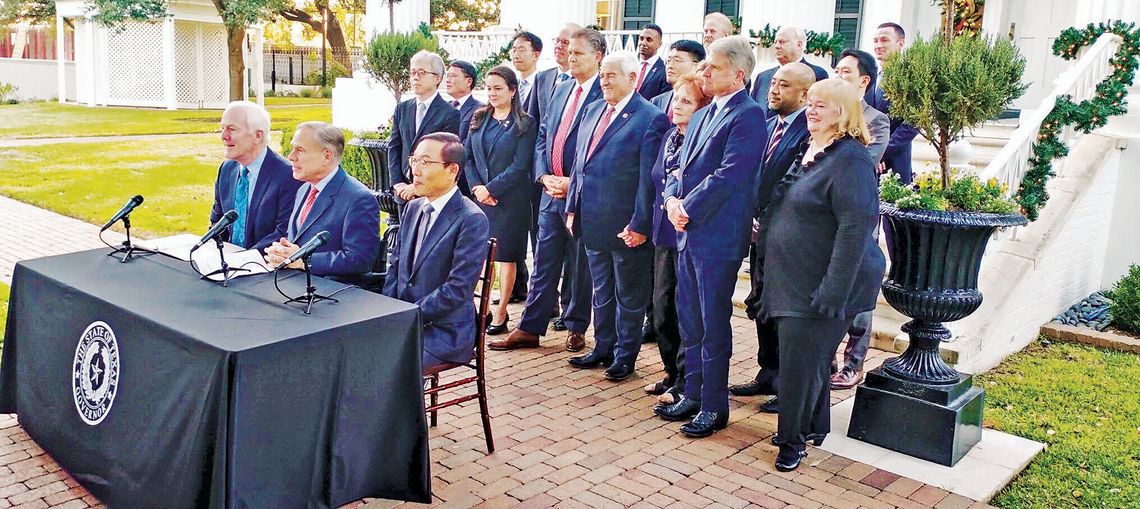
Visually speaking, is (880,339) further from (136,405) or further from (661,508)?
(136,405)

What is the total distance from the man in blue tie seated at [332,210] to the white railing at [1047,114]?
385cm

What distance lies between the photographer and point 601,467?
15.1 feet

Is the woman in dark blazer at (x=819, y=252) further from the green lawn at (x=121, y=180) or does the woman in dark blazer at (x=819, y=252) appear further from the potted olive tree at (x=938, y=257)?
the green lawn at (x=121, y=180)

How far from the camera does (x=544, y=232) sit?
21.6 feet

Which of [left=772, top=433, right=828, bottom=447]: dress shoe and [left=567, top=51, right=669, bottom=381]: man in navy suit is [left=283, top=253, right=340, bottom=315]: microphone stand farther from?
[left=772, top=433, right=828, bottom=447]: dress shoe

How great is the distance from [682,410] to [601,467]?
2.54 feet

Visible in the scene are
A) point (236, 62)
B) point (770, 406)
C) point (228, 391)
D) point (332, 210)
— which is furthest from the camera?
point (236, 62)

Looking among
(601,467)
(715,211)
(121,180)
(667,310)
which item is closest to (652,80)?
(667,310)

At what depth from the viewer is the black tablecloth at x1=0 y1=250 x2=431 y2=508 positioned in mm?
3347

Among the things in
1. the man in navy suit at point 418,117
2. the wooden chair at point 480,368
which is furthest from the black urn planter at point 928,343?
the man in navy suit at point 418,117

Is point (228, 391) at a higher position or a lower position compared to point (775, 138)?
lower

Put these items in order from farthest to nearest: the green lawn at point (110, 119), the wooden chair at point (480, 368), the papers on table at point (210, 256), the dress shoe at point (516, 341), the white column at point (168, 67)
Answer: the white column at point (168, 67)
the green lawn at point (110, 119)
the dress shoe at point (516, 341)
the wooden chair at point (480, 368)
the papers on table at point (210, 256)

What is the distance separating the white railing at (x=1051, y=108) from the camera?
6.80 metres

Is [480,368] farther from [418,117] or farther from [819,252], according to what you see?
[418,117]
